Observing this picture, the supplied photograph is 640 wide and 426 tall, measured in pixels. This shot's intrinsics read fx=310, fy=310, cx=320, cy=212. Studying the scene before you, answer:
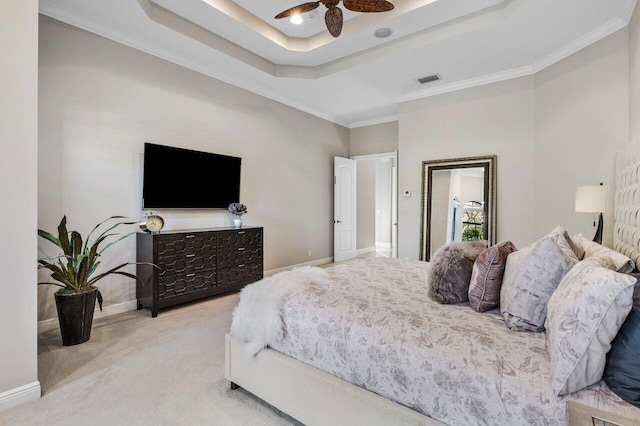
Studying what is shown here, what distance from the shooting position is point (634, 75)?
2.81 metres

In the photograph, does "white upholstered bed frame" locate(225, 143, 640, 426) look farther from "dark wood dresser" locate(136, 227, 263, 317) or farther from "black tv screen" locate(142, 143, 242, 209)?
"black tv screen" locate(142, 143, 242, 209)

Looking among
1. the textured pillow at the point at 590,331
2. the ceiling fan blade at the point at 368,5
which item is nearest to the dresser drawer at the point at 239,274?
the ceiling fan blade at the point at 368,5

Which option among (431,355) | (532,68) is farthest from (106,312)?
(532,68)

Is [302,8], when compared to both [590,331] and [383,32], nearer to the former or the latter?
[383,32]

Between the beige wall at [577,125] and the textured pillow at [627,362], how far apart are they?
6.95ft

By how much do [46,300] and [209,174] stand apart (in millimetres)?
2134

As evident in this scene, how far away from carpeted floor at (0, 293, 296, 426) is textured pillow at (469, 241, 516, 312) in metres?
1.29

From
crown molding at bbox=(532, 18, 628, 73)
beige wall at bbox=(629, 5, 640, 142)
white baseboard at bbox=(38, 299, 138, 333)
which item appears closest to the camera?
beige wall at bbox=(629, 5, 640, 142)

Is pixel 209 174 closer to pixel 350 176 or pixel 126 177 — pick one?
pixel 126 177

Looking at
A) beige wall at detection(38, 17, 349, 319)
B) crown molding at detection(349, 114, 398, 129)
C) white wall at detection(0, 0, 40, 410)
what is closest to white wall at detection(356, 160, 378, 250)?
crown molding at detection(349, 114, 398, 129)

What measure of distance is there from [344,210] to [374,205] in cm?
175

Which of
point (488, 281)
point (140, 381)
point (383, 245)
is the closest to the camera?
point (488, 281)

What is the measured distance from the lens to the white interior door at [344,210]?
20.9ft

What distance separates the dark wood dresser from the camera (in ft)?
11.0
